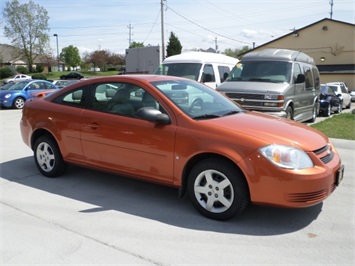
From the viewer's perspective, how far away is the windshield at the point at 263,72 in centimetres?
980

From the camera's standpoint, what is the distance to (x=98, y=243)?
3.45 meters

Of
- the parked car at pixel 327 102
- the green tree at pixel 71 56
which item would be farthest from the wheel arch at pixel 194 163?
the green tree at pixel 71 56

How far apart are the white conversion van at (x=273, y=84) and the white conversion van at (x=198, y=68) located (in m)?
1.41

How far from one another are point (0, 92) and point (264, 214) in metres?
16.8

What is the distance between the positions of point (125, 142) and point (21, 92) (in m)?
15.2

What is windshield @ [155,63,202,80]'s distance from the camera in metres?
11.6

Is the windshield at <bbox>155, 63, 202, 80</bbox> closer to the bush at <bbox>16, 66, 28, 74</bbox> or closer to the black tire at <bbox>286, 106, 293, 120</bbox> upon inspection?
the black tire at <bbox>286, 106, 293, 120</bbox>

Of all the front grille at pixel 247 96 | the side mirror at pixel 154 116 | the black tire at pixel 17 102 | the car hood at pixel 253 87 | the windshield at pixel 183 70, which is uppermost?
the windshield at pixel 183 70

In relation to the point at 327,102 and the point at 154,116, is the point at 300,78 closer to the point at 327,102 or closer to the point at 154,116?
Answer: the point at 327,102

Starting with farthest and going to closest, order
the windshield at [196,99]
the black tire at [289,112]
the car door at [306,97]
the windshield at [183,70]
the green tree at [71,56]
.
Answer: the green tree at [71,56] → the windshield at [183,70] → the car door at [306,97] → the black tire at [289,112] → the windshield at [196,99]

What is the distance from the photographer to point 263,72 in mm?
10008

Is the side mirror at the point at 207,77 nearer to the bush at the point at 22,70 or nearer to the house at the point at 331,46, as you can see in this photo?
the house at the point at 331,46

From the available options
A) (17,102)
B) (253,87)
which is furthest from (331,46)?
(253,87)

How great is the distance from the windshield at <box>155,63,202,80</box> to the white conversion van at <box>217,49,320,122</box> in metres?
1.51
